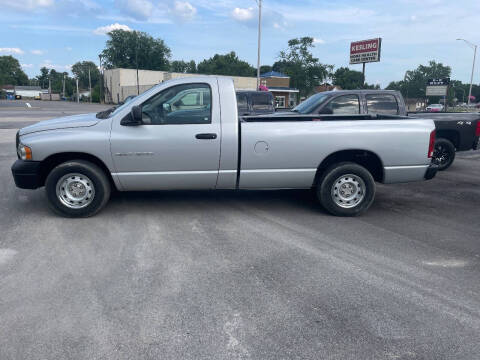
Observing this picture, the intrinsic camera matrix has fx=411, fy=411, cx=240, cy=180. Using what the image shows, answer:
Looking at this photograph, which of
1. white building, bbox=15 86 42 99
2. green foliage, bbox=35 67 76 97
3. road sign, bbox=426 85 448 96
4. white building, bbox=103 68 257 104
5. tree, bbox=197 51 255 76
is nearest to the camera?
road sign, bbox=426 85 448 96

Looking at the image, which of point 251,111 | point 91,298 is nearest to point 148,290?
point 91,298

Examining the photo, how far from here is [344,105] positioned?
8.84 m

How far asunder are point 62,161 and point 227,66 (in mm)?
98569

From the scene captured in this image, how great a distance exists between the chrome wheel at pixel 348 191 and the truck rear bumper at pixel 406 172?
1.31 ft

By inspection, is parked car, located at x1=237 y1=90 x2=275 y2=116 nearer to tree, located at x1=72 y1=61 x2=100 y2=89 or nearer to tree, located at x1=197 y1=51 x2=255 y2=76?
tree, located at x1=197 y1=51 x2=255 y2=76

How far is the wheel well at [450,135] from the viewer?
9.91m

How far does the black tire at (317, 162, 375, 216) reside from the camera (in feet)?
19.4

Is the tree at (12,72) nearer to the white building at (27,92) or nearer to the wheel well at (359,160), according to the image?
the white building at (27,92)

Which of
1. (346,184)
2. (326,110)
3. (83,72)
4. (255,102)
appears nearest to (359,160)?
(346,184)

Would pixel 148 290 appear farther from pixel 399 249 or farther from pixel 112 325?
pixel 399 249

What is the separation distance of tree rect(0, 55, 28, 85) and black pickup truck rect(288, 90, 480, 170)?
157090 millimetres

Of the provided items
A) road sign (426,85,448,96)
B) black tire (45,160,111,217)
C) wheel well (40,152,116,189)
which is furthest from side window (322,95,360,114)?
road sign (426,85,448,96)

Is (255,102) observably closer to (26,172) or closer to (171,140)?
(171,140)

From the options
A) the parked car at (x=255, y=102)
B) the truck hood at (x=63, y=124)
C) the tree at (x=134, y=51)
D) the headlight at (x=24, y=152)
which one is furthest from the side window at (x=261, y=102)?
the tree at (x=134, y=51)
